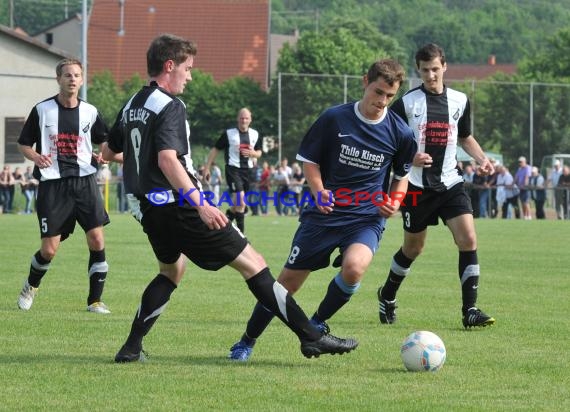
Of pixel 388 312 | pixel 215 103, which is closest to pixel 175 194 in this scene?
pixel 388 312

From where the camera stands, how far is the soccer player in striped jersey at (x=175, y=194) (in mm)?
7000

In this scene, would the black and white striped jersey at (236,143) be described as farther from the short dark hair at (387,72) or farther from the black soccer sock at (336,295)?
the short dark hair at (387,72)

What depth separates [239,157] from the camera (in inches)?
846

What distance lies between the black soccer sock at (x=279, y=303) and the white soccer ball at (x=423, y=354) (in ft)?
1.85

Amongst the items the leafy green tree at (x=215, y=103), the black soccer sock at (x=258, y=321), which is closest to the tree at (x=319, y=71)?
the leafy green tree at (x=215, y=103)

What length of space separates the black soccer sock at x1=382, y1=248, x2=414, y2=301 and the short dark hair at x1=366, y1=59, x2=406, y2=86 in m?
2.64

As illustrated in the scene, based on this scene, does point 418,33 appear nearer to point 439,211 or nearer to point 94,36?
point 94,36

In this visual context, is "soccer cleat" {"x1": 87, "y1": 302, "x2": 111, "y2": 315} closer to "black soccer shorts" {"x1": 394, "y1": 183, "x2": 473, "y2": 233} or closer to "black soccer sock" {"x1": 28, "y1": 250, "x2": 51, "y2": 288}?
"black soccer sock" {"x1": 28, "y1": 250, "x2": 51, "y2": 288}

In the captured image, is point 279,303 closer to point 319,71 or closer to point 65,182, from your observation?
point 65,182

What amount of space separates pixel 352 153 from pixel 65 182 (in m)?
3.59

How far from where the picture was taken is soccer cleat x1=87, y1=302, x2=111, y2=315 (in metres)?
10.3

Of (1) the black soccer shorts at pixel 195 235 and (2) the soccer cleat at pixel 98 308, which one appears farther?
(2) the soccer cleat at pixel 98 308

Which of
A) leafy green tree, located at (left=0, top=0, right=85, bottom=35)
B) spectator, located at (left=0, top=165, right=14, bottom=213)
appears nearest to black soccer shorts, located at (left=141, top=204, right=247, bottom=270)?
spectator, located at (left=0, top=165, right=14, bottom=213)

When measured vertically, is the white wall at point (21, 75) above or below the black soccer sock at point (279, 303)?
above
